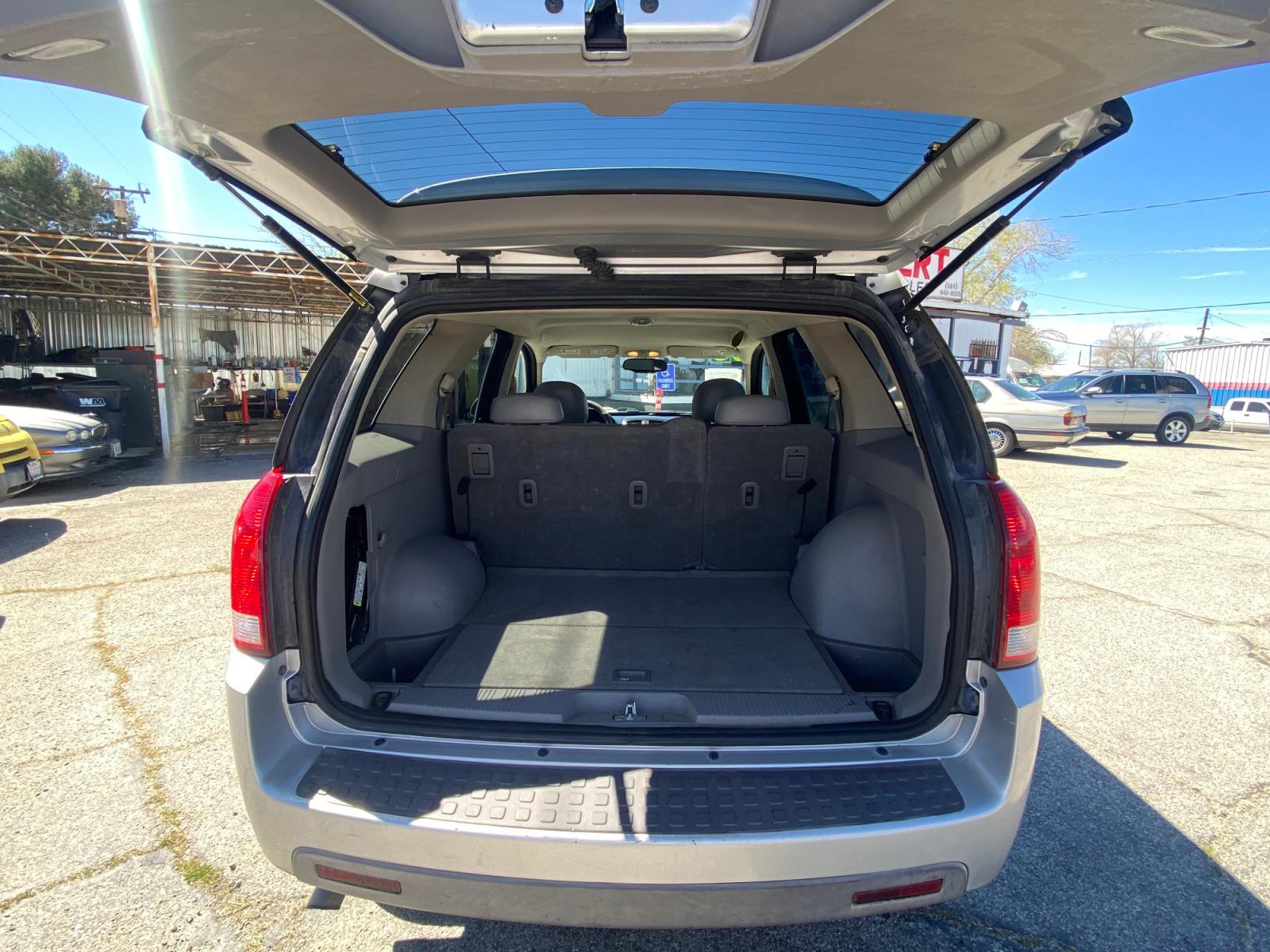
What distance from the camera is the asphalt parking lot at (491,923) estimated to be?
192cm

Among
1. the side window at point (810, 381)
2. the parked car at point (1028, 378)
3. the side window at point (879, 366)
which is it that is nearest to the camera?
the side window at point (879, 366)

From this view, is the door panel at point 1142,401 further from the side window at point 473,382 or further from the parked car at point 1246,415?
the side window at point 473,382

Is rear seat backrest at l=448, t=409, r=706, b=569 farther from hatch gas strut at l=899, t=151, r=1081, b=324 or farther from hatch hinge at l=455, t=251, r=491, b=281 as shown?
hatch gas strut at l=899, t=151, r=1081, b=324

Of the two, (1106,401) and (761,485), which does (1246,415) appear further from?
(761,485)

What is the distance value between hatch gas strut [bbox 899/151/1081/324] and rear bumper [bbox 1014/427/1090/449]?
481 inches

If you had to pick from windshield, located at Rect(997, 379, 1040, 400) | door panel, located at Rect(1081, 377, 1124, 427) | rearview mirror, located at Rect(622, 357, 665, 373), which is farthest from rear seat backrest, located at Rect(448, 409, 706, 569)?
Answer: door panel, located at Rect(1081, 377, 1124, 427)

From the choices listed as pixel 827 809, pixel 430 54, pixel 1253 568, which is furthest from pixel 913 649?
pixel 1253 568

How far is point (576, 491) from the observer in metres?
3.22

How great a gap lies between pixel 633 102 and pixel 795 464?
222cm

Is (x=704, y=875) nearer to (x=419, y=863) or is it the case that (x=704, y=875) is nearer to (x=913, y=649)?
(x=419, y=863)

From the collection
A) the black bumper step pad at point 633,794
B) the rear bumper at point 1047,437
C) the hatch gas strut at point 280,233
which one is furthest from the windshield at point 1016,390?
the hatch gas strut at point 280,233

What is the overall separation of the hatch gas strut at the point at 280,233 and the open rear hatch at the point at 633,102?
28mm

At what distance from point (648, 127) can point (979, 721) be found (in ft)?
5.38

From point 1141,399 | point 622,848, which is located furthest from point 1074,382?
point 622,848
